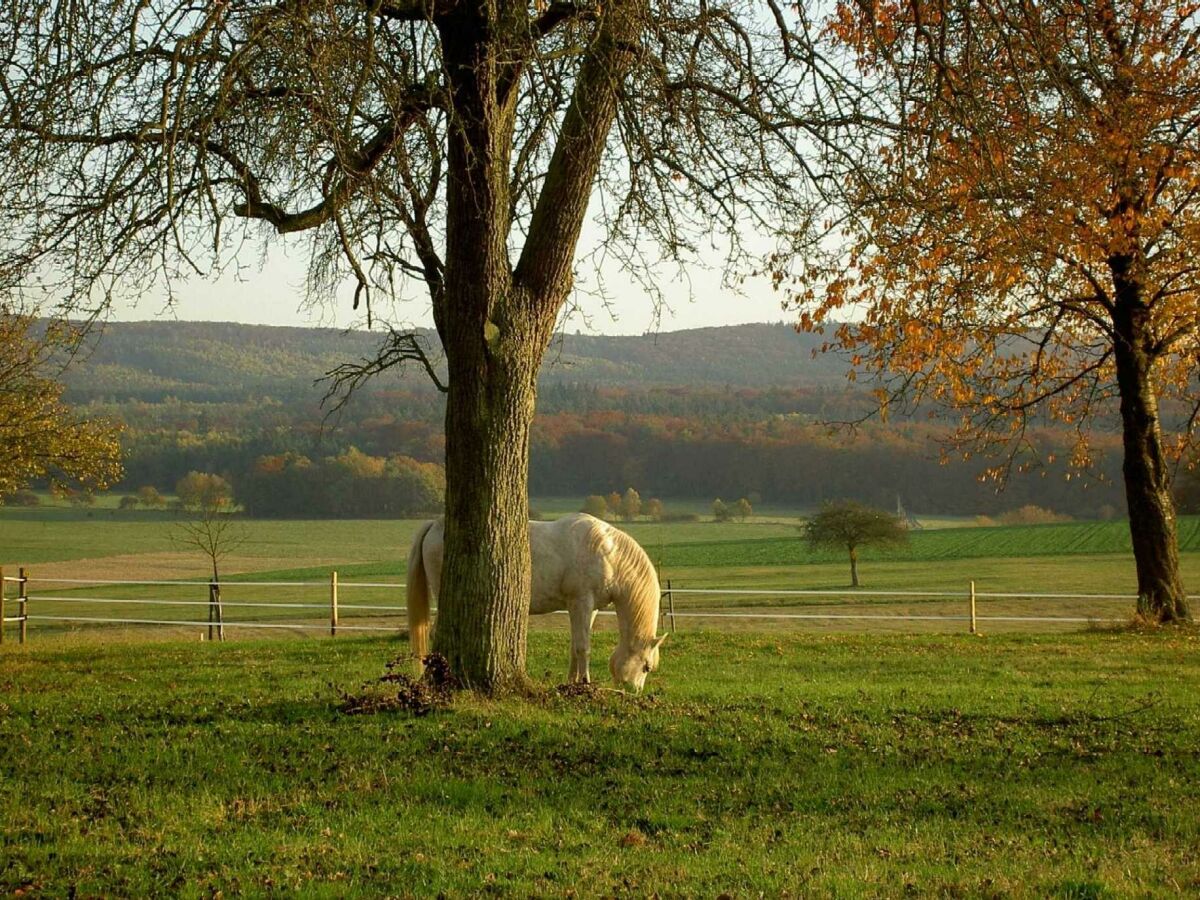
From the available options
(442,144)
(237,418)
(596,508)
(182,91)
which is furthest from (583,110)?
(237,418)

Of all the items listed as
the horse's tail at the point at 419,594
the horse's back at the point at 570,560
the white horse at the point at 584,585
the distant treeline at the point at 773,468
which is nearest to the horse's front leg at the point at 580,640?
the white horse at the point at 584,585

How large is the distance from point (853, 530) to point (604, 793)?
48715mm

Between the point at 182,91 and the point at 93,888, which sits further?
the point at 182,91

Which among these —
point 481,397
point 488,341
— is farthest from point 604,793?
point 488,341

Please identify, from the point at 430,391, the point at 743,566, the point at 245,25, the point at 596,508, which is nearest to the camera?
the point at 245,25

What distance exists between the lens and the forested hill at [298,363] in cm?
13025

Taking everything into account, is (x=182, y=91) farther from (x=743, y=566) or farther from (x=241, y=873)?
(x=743, y=566)

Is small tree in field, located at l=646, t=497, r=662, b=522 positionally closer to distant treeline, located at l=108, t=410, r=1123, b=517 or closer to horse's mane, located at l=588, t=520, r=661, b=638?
distant treeline, located at l=108, t=410, r=1123, b=517

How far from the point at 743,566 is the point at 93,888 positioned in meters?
63.7

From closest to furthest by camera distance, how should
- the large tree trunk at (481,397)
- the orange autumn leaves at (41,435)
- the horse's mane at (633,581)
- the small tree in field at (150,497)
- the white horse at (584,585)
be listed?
1. the large tree trunk at (481,397)
2. the white horse at (584,585)
3. the horse's mane at (633,581)
4. the orange autumn leaves at (41,435)
5. the small tree in field at (150,497)

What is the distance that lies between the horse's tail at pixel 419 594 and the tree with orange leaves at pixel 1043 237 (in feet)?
17.8

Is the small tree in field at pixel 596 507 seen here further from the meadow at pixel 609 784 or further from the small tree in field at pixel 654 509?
the meadow at pixel 609 784

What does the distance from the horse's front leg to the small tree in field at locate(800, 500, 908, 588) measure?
4377cm

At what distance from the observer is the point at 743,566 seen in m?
67.2
